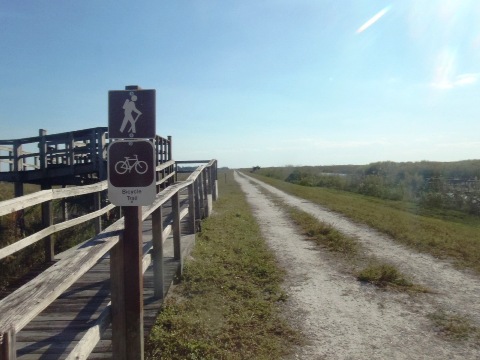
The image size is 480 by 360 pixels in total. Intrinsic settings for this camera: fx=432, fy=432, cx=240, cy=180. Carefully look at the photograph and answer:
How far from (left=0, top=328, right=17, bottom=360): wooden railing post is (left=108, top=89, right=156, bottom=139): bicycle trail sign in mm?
1796

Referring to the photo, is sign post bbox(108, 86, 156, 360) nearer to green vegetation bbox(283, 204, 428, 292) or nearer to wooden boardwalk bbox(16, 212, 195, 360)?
wooden boardwalk bbox(16, 212, 195, 360)

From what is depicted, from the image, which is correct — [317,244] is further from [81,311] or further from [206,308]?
[81,311]

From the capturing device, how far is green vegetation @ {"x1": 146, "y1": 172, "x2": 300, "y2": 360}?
3.98 meters

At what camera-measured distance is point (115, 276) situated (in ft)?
9.36

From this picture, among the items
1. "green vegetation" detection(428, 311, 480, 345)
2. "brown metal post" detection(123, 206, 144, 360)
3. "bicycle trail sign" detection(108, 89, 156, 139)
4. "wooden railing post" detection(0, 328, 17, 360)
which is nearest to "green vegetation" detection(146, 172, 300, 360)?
"brown metal post" detection(123, 206, 144, 360)

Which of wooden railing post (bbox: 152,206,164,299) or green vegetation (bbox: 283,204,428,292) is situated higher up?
wooden railing post (bbox: 152,206,164,299)

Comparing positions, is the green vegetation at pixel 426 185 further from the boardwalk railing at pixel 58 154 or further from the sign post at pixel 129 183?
the sign post at pixel 129 183

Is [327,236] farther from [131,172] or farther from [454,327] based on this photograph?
[131,172]

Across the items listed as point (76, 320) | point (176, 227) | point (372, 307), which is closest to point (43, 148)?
point (176, 227)

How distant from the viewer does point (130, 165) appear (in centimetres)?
301

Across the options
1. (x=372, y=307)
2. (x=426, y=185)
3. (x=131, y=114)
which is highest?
(x=131, y=114)

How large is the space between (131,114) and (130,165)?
0.37 meters

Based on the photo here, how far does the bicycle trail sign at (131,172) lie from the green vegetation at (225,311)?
5.41 ft

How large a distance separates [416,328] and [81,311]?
11.0ft
